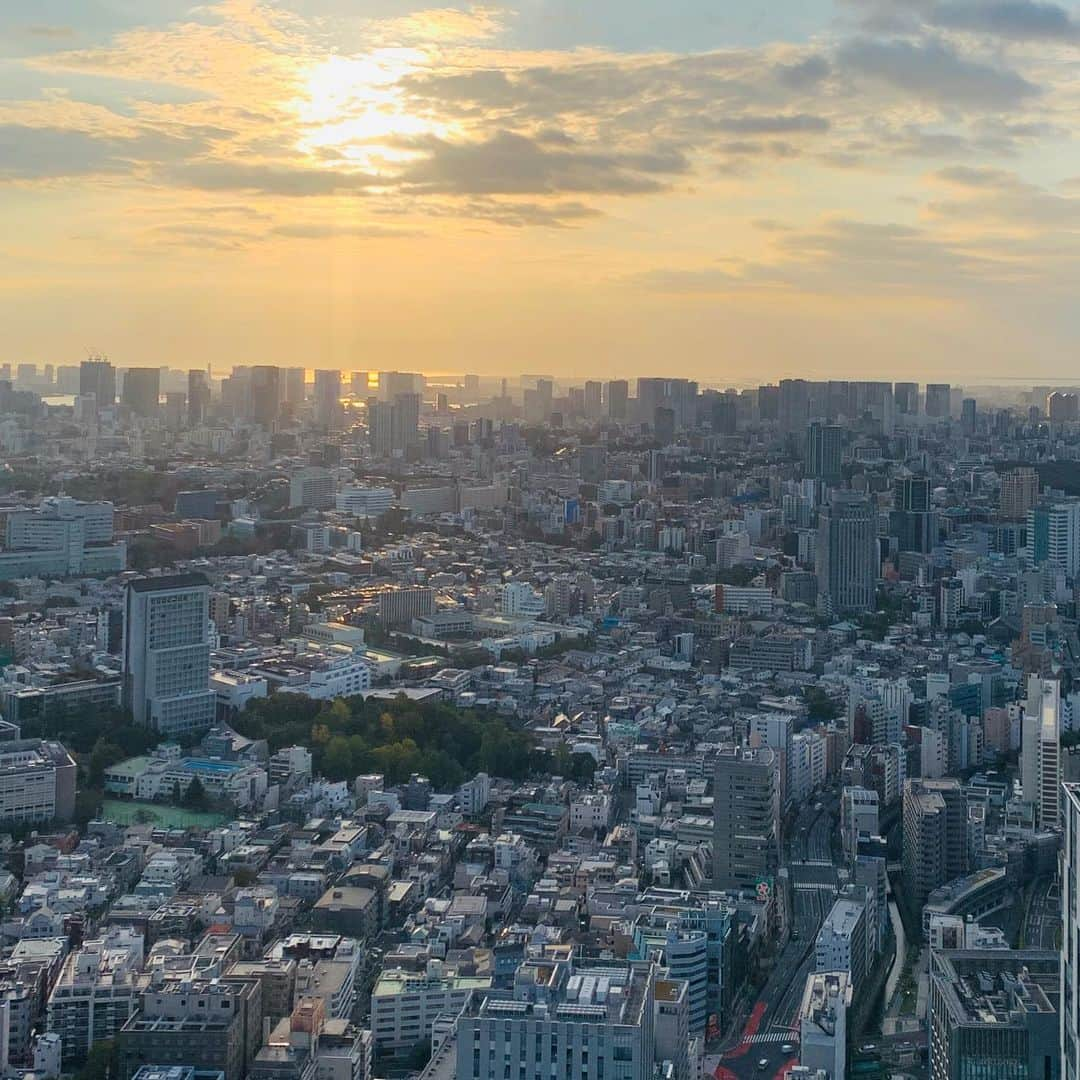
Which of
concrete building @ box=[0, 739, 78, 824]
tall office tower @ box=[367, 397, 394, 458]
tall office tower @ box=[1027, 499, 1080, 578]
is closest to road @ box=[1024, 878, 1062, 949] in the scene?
concrete building @ box=[0, 739, 78, 824]

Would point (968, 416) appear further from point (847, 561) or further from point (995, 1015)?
point (995, 1015)

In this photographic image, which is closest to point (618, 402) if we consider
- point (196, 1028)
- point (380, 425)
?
point (380, 425)

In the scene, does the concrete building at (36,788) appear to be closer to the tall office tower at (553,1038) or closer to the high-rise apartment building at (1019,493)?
the tall office tower at (553,1038)

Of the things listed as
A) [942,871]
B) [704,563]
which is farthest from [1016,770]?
[704,563]

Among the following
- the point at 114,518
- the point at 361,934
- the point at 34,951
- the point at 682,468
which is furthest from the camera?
the point at 682,468

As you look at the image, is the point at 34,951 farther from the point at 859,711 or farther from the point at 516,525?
the point at 516,525
